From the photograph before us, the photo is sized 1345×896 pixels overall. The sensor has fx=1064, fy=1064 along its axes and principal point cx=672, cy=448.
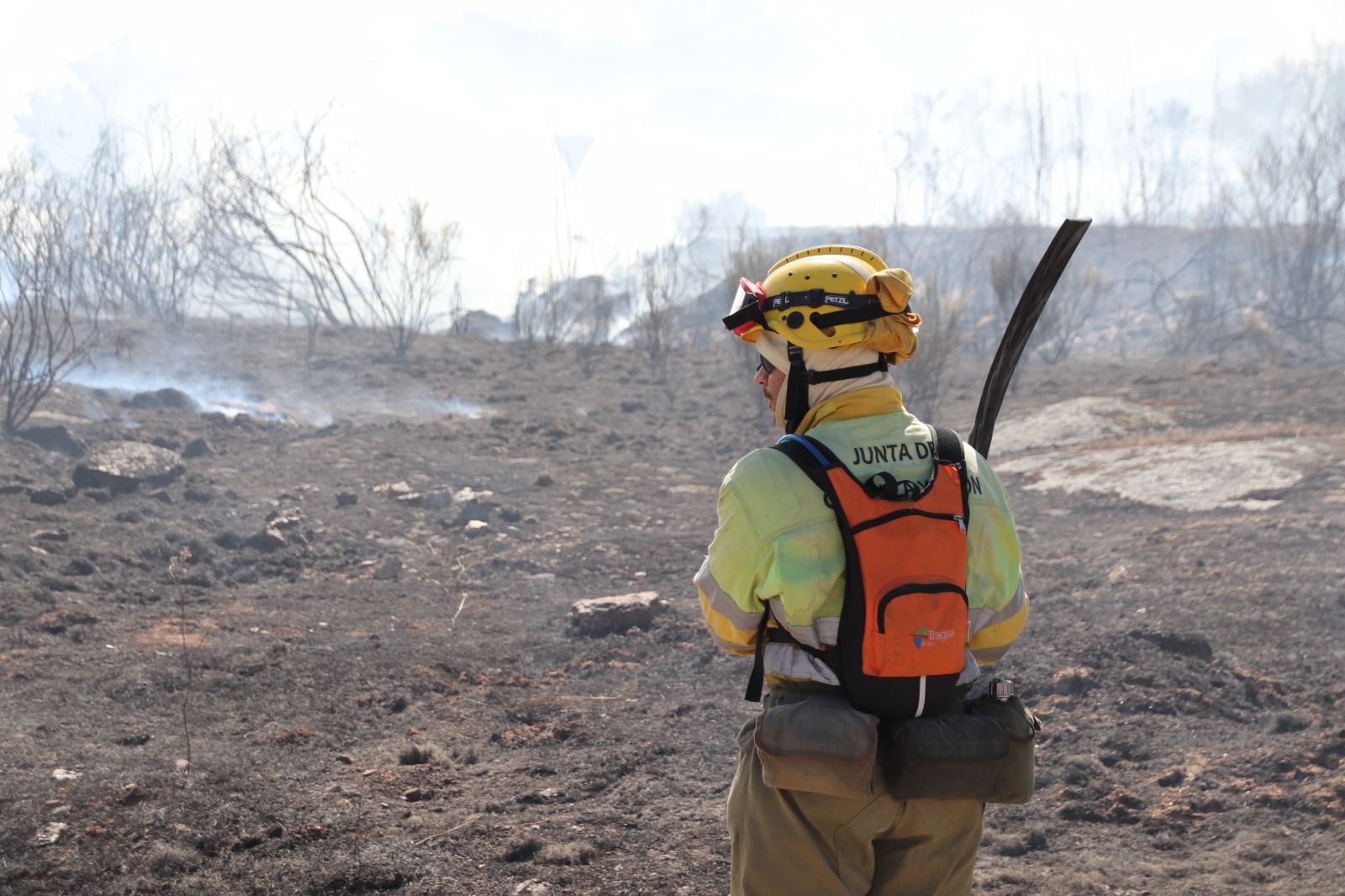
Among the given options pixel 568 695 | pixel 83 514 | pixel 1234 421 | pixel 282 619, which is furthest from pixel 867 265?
pixel 1234 421

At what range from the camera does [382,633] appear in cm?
558

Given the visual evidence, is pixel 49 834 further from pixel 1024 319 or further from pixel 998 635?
pixel 1024 319

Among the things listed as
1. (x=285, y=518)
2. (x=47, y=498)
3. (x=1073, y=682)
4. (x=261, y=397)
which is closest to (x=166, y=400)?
(x=261, y=397)

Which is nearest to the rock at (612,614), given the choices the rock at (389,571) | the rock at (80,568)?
the rock at (389,571)

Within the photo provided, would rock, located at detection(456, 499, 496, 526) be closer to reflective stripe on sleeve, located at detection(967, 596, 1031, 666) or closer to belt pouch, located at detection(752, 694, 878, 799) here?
reflective stripe on sleeve, located at detection(967, 596, 1031, 666)

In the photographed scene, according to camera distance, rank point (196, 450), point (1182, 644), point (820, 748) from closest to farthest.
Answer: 1. point (820, 748)
2. point (1182, 644)
3. point (196, 450)

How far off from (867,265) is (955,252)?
37.9 m

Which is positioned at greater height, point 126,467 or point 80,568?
point 126,467

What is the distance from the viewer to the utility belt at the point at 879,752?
4.98 feet

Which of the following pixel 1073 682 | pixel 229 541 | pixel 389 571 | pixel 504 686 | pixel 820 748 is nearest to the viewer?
pixel 820 748

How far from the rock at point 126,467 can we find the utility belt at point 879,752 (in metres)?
7.74

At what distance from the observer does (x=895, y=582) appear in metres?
1.53

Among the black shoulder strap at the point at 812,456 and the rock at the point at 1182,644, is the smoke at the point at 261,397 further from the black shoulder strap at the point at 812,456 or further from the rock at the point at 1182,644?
the black shoulder strap at the point at 812,456

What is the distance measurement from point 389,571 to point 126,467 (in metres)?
2.87
